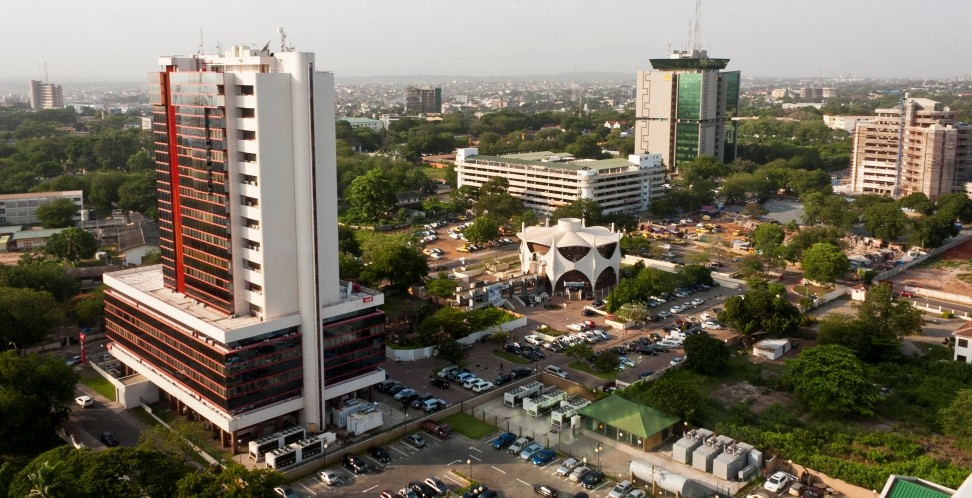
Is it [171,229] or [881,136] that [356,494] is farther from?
[881,136]

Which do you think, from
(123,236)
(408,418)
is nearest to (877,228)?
(408,418)

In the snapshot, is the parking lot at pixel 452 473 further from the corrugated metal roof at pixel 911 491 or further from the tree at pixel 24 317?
the tree at pixel 24 317

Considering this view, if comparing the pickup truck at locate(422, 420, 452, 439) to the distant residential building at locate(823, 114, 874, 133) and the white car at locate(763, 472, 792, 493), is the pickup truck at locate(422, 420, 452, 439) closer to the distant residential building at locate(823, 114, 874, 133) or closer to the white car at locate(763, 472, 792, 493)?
the white car at locate(763, 472, 792, 493)

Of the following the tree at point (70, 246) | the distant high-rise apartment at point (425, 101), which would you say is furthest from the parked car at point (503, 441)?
the distant high-rise apartment at point (425, 101)

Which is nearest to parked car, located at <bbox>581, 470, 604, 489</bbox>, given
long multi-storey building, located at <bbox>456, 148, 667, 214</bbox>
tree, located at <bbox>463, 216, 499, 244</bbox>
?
tree, located at <bbox>463, 216, 499, 244</bbox>

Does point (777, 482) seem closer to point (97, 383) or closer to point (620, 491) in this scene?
point (620, 491)

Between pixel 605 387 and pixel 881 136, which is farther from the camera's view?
pixel 881 136

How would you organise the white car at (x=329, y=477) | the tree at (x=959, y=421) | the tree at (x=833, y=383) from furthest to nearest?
the tree at (x=833, y=383) < the tree at (x=959, y=421) < the white car at (x=329, y=477)
